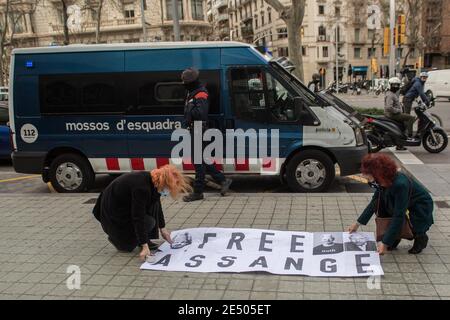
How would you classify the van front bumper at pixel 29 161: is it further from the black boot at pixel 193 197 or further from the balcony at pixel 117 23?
the balcony at pixel 117 23

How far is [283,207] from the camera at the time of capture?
20.4 feet

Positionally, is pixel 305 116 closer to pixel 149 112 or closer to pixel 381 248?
pixel 149 112

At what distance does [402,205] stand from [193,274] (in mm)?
1967

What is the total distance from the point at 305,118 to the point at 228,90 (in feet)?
4.03

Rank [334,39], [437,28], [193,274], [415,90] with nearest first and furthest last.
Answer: [193,274] < [415,90] < [437,28] < [334,39]

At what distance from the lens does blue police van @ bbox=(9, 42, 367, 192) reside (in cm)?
698

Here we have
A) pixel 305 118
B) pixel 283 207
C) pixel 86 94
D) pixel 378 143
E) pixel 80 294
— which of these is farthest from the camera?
pixel 378 143

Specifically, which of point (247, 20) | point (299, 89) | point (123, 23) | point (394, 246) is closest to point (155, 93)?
point (299, 89)

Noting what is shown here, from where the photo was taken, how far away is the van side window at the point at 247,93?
6957mm

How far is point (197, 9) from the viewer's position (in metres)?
55.9

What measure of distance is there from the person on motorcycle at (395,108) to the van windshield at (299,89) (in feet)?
12.0

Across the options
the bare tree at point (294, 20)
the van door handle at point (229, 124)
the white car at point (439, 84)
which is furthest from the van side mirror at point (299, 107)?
the white car at point (439, 84)
